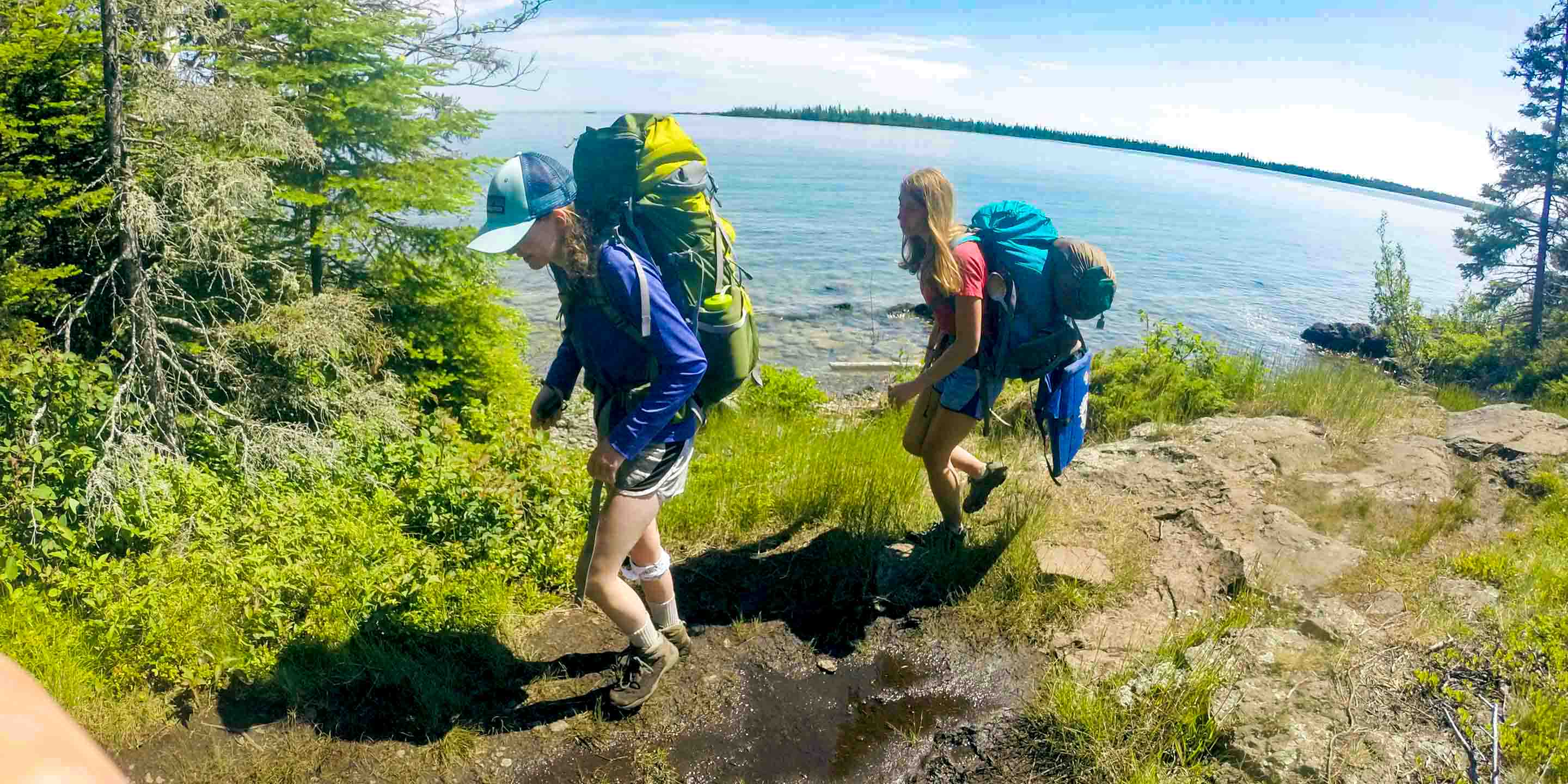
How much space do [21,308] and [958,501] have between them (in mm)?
6212

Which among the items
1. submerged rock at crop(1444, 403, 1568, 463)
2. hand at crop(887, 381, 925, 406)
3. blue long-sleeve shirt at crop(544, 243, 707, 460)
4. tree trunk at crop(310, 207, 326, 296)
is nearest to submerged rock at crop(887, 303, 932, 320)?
submerged rock at crop(1444, 403, 1568, 463)

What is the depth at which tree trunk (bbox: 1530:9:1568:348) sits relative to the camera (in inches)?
894

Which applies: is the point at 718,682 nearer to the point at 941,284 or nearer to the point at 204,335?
the point at 941,284

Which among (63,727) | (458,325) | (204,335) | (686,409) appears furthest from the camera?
(458,325)

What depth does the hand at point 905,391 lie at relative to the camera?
15.1 ft

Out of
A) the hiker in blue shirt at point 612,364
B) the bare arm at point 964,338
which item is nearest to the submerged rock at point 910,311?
the bare arm at point 964,338

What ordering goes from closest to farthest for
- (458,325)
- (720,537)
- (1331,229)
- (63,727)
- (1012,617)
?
(63,727), (1012,617), (720,537), (458,325), (1331,229)

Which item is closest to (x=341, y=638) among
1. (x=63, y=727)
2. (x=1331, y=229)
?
(x=63, y=727)

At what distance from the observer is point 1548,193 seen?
24.0 meters

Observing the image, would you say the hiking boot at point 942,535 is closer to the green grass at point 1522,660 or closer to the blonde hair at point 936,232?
the blonde hair at point 936,232

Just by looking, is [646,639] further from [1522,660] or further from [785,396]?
[785,396]

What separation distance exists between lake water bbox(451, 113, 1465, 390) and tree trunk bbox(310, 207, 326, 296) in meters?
1.27

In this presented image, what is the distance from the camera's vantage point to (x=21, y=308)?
5773mm

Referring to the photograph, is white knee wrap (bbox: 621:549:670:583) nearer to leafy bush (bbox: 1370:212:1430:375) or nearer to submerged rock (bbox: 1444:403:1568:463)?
submerged rock (bbox: 1444:403:1568:463)
